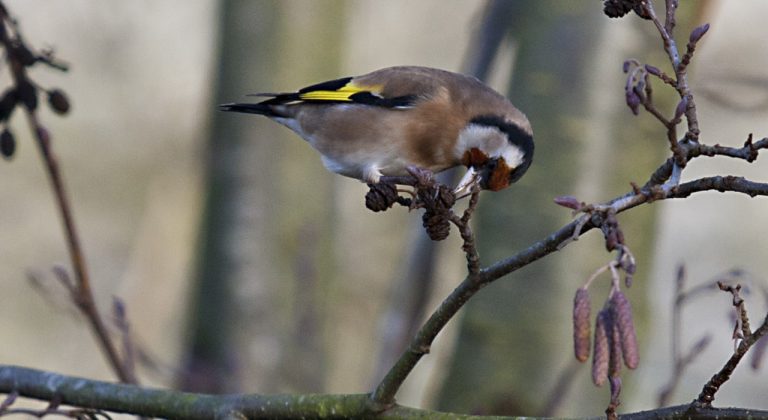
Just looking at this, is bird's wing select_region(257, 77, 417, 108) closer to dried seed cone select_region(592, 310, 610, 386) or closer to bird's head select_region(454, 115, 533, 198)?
bird's head select_region(454, 115, 533, 198)

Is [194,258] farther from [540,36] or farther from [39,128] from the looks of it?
[39,128]

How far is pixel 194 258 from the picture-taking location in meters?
5.48

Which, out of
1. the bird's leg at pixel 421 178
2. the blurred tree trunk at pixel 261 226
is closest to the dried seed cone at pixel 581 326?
the bird's leg at pixel 421 178

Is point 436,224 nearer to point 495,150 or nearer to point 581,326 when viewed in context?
point 581,326

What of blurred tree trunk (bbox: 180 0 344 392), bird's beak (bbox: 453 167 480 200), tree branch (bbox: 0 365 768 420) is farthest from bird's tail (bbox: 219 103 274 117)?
blurred tree trunk (bbox: 180 0 344 392)

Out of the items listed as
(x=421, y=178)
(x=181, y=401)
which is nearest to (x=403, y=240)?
(x=181, y=401)

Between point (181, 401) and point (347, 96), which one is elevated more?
point (347, 96)

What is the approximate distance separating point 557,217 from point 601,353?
7.96 feet

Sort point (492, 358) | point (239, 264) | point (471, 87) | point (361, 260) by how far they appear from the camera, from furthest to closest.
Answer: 1. point (361, 260)
2. point (239, 264)
3. point (492, 358)
4. point (471, 87)

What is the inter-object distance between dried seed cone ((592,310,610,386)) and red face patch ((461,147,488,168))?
52.4 inches

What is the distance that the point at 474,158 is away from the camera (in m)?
2.84

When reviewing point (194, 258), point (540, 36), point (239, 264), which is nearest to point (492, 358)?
point (540, 36)

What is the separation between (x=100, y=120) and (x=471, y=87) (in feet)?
29.9

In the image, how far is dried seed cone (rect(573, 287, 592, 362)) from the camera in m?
1.49
